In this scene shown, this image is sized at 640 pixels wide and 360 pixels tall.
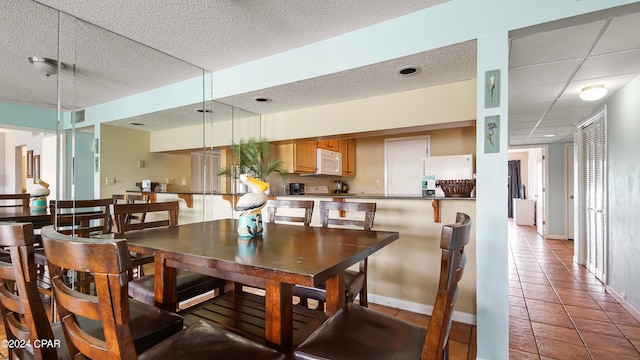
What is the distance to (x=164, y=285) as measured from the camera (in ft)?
4.77

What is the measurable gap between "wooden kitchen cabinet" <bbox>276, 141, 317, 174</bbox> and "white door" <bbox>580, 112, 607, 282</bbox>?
11.6ft

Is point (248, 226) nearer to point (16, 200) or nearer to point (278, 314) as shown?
point (278, 314)

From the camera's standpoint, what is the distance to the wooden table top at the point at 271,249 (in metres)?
1.01

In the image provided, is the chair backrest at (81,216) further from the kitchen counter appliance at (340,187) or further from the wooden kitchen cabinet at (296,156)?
the kitchen counter appliance at (340,187)

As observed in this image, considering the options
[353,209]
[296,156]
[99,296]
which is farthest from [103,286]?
[296,156]

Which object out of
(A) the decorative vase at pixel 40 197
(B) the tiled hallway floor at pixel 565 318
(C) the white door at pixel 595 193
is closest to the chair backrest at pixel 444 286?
(B) the tiled hallway floor at pixel 565 318

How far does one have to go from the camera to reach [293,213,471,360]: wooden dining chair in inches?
35.5

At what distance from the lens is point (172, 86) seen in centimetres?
312

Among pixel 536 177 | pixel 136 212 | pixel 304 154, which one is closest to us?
pixel 136 212

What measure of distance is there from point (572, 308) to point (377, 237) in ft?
8.14

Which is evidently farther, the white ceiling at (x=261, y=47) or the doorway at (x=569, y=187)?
the doorway at (x=569, y=187)

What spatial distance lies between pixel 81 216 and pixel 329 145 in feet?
11.3

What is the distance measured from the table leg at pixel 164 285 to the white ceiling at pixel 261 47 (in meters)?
1.59

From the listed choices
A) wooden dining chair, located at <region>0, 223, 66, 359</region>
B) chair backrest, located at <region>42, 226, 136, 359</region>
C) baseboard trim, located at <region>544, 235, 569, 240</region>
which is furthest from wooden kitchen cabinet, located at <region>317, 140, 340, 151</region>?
baseboard trim, located at <region>544, 235, 569, 240</region>
